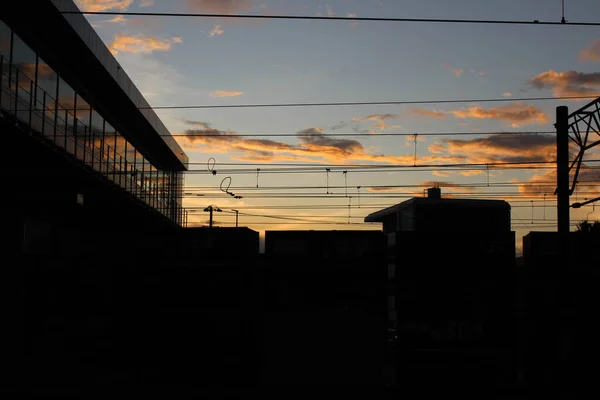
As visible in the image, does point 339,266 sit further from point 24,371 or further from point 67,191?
point 67,191

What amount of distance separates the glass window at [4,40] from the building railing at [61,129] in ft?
1.22

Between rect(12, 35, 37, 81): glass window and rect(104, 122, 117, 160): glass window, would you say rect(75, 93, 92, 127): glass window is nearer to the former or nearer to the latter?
rect(104, 122, 117, 160): glass window

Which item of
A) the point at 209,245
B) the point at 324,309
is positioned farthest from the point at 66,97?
the point at 324,309

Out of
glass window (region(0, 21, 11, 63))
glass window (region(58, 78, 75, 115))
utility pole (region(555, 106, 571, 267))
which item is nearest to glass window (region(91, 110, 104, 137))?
glass window (region(58, 78, 75, 115))

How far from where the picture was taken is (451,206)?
22.7 m

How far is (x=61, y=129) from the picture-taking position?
61.5ft

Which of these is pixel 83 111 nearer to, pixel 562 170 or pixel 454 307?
pixel 562 170

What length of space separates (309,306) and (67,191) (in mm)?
9421

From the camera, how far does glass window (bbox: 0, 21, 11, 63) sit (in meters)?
15.5

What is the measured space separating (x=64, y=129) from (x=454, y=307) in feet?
40.7

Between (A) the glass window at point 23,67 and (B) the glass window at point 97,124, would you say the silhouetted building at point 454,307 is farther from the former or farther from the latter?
(B) the glass window at point 97,124

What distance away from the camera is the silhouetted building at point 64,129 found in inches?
610

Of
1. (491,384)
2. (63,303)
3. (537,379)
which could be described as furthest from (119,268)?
(537,379)

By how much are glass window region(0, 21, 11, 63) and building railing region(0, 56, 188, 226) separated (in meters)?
0.37
